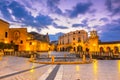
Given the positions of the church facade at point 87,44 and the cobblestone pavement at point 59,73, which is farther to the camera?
the church facade at point 87,44

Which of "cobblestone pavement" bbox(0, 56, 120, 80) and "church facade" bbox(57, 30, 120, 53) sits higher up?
"church facade" bbox(57, 30, 120, 53)

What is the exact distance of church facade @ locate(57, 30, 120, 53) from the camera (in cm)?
4125

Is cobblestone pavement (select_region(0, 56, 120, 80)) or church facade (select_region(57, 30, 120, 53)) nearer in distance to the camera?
cobblestone pavement (select_region(0, 56, 120, 80))

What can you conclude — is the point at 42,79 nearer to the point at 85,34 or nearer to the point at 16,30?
the point at 16,30

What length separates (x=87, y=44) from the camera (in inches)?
2424

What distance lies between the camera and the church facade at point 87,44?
135 feet

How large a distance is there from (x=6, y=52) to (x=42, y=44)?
35.5 m

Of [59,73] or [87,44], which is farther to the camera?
[87,44]

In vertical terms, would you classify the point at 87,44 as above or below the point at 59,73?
above

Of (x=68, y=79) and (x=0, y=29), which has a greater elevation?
(x=0, y=29)

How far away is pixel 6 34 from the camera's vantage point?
50.6 m

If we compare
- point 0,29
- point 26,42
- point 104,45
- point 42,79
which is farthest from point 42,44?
point 42,79

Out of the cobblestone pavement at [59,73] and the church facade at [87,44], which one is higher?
the church facade at [87,44]

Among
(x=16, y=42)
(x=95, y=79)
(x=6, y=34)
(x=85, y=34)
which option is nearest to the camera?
(x=95, y=79)
